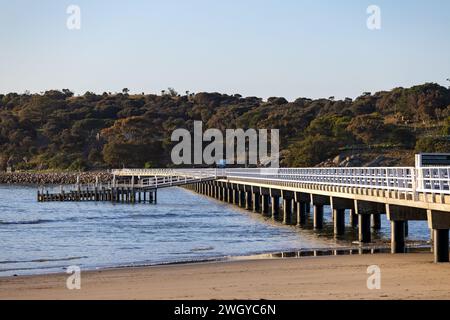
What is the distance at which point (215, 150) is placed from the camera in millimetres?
141500

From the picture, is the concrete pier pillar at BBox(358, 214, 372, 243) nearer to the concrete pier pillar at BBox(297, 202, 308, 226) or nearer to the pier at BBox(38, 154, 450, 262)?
the pier at BBox(38, 154, 450, 262)

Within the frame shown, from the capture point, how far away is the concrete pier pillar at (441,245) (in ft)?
73.3

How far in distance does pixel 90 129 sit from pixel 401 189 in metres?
160

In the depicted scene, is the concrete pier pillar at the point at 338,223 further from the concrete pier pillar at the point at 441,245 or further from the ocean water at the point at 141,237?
the concrete pier pillar at the point at 441,245

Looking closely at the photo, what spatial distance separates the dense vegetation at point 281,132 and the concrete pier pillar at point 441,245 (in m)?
71.6

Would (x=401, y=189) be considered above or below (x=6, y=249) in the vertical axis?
above

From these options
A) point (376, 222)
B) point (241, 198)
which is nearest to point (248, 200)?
point (241, 198)

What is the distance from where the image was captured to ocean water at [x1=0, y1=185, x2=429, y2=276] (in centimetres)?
2905

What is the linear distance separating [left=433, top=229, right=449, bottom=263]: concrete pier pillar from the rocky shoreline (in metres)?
93.7

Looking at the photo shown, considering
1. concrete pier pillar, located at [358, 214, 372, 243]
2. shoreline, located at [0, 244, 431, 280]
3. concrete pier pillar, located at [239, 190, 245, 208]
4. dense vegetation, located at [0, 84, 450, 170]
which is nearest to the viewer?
shoreline, located at [0, 244, 431, 280]

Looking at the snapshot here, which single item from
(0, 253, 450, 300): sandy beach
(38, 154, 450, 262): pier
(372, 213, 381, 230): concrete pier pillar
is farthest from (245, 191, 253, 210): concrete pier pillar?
(0, 253, 450, 300): sandy beach

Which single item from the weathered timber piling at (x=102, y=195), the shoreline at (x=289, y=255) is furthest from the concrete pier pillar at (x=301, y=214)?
the weathered timber piling at (x=102, y=195)
